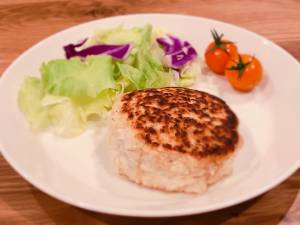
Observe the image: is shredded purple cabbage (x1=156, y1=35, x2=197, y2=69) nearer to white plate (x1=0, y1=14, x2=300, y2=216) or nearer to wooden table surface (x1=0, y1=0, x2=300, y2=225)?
white plate (x1=0, y1=14, x2=300, y2=216)

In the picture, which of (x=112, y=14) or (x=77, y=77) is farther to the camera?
(x=112, y=14)

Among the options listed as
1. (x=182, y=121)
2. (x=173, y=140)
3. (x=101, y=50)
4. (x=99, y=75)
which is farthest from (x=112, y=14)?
(x=173, y=140)

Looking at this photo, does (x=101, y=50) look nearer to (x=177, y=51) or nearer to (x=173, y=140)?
(x=177, y=51)

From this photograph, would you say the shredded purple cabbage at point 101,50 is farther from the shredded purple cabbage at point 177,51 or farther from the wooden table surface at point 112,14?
the wooden table surface at point 112,14

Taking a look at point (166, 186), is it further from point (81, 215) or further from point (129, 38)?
point (129, 38)

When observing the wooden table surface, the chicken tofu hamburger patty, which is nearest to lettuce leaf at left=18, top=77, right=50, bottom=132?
the wooden table surface

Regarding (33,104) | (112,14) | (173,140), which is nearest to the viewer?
(173,140)
